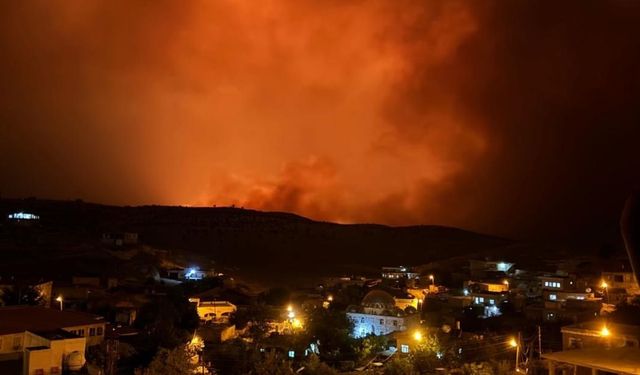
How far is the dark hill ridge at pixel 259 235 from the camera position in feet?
221

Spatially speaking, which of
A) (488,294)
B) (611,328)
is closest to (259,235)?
(488,294)

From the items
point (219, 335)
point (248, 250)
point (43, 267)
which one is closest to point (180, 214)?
point (248, 250)

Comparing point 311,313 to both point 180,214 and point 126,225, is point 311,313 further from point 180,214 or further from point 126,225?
point 180,214

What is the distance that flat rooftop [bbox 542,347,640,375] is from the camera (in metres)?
11.0

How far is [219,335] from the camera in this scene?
26562mm

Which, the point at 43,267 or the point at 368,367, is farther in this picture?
the point at 43,267

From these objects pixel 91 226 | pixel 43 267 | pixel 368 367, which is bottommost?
pixel 368 367

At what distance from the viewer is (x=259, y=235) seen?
78438 millimetres

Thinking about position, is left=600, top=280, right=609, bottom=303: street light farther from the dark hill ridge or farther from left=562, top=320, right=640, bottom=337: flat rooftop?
the dark hill ridge

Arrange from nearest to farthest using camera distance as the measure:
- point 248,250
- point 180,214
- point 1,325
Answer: point 1,325
point 248,250
point 180,214

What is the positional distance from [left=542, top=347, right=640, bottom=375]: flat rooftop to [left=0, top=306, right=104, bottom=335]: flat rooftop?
17.2 metres

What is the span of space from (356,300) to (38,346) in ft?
68.9

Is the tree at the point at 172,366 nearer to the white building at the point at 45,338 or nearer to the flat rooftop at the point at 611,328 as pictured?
the white building at the point at 45,338

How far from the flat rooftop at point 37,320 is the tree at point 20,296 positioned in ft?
16.4
